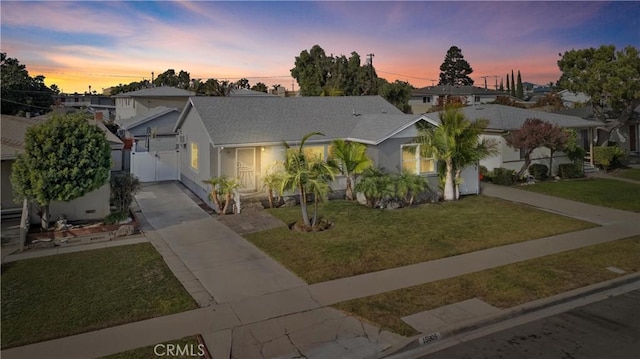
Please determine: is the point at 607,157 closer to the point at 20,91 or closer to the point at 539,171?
the point at 539,171

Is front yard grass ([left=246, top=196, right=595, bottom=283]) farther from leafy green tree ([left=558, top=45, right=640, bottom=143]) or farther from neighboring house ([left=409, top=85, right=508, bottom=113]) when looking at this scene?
neighboring house ([left=409, top=85, right=508, bottom=113])

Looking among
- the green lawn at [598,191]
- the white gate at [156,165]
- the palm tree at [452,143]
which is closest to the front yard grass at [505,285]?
the green lawn at [598,191]

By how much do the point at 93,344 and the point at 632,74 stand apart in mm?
33435

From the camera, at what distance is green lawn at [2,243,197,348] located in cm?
A: 867

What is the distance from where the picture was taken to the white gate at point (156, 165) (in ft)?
79.8

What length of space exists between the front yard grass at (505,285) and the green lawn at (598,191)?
7.16m

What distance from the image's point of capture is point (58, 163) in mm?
13961

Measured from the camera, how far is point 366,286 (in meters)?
10.7

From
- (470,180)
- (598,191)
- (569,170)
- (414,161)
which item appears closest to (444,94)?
(569,170)

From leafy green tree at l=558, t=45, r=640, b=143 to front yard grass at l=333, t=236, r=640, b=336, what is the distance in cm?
2110

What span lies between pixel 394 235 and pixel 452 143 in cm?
670

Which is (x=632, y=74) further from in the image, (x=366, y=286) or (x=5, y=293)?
(x=5, y=293)

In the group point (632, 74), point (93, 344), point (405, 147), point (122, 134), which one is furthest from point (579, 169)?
point (122, 134)
